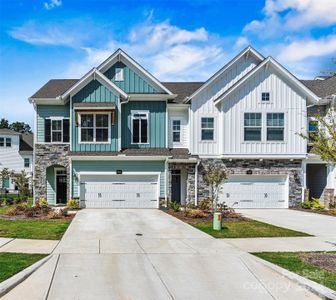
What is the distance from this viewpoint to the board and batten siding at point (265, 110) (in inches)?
877

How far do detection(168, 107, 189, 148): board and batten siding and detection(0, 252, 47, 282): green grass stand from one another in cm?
1490

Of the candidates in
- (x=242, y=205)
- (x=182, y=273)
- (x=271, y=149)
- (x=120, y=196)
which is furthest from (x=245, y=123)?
(x=182, y=273)

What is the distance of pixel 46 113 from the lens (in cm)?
2283

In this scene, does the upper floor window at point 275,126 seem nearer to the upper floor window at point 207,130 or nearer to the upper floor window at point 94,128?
the upper floor window at point 207,130

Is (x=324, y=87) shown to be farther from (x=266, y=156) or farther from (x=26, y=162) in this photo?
(x=26, y=162)

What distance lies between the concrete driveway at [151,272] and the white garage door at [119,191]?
9243 mm

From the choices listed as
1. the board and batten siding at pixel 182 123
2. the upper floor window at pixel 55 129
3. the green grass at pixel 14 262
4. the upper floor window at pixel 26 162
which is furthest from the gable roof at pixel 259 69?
the upper floor window at pixel 26 162

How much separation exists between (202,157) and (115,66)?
813cm

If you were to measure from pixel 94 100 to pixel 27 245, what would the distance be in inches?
511

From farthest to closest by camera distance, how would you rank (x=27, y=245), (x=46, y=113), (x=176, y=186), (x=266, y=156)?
(x=176, y=186)
(x=46, y=113)
(x=266, y=156)
(x=27, y=245)

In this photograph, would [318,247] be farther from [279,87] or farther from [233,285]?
[279,87]

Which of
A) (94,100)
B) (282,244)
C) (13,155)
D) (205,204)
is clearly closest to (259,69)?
(205,204)

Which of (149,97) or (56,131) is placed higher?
(149,97)

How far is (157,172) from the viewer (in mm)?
22219
